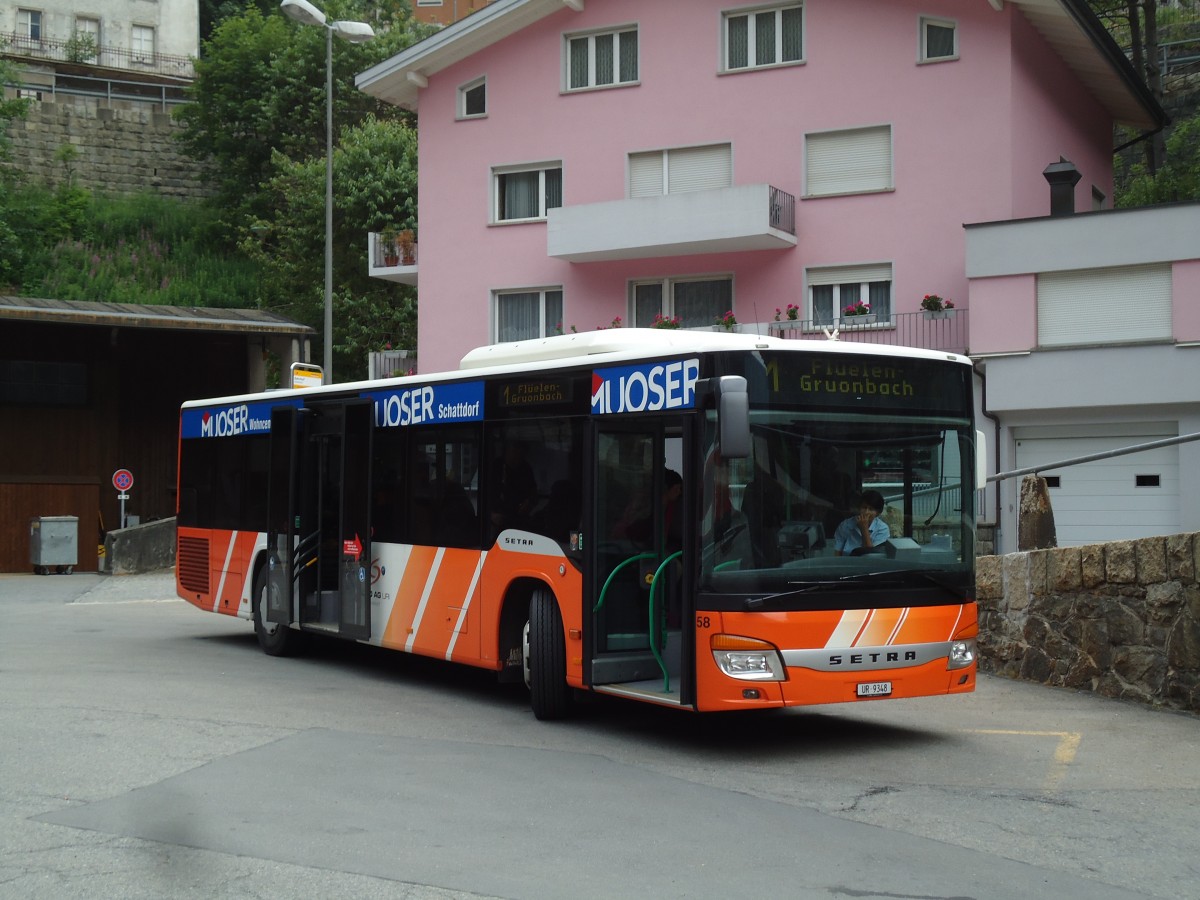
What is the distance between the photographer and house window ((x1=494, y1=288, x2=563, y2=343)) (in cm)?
3186

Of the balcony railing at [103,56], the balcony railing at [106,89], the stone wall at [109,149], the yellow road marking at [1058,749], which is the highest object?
the balcony railing at [103,56]

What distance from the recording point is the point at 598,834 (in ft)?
24.0

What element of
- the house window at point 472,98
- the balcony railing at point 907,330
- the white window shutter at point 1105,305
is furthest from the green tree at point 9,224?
the white window shutter at point 1105,305

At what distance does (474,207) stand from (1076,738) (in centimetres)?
2418

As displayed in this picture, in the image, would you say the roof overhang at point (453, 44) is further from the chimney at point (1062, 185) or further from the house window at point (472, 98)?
the chimney at point (1062, 185)

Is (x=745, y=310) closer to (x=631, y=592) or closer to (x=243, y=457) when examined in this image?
(x=243, y=457)

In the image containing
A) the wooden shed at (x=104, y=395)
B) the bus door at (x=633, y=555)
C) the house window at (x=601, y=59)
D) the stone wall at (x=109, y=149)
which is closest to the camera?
the bus door at (x=633, y=555)

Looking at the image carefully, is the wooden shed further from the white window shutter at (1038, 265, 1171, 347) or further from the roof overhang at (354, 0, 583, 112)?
the white window shutter at (1038, 265, 1171, 347)

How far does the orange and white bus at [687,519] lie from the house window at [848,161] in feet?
57.2

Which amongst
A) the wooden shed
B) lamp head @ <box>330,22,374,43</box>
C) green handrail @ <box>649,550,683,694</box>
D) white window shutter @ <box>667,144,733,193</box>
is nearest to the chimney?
white window shutter @ <box>667,144,733,193</box>

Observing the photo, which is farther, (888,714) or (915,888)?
(888,714)

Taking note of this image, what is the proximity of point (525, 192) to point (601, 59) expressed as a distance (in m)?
3.31

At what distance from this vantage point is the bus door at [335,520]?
536 inches

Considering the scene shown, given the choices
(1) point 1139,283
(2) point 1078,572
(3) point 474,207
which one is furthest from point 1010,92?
(2) point 1078,572
